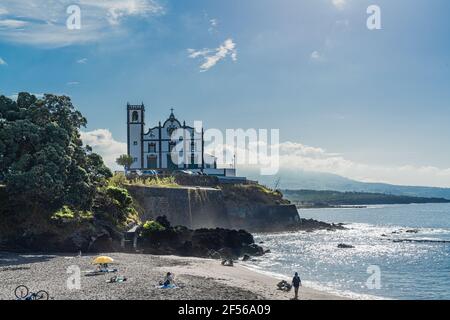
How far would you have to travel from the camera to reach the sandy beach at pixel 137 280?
2466 centimetres

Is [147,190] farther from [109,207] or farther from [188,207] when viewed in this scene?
[109,207]

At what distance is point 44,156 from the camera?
42031mm

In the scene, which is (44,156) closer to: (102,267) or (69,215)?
(69,215)

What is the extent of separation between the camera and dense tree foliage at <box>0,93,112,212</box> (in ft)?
137

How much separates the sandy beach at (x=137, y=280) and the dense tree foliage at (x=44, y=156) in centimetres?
626

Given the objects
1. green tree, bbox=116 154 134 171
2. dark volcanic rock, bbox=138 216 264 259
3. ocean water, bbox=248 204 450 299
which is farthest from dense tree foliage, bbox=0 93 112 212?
green tree, bbox=116 154 134 171

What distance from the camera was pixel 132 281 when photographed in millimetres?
28516

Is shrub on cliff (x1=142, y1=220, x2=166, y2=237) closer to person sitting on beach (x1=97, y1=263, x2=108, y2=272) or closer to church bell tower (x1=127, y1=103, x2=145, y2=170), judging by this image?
person sitting on beach (x1=97, y1=263, x2=108, y2=272)

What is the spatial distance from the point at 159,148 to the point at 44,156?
2109 inches

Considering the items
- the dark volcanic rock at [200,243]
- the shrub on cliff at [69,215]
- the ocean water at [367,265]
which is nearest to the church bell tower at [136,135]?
the ocean water at [367,265]

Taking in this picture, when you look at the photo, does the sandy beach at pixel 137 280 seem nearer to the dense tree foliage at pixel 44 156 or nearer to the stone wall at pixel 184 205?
the dense tree foliage at pixel 44 156
